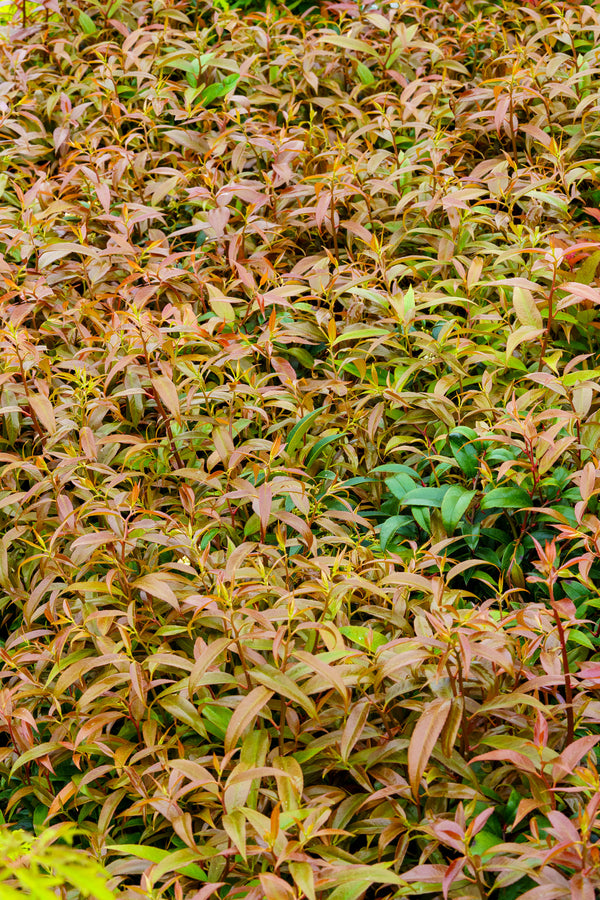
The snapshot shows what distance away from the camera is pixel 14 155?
3045 mm

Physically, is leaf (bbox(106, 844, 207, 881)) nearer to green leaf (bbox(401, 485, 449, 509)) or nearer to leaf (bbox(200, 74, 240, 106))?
green leaf (bbox(401, 485, 449, 509))

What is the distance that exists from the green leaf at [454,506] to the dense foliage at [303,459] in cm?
1

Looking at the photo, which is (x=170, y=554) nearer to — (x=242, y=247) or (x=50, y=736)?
(x=50, y=736)

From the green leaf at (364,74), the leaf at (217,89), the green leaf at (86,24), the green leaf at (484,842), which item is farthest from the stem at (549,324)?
the green leaf at (86,24)

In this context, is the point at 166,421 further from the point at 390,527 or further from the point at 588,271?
the point at 588,271

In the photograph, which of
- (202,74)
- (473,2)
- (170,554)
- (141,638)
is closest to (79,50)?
(202,74)

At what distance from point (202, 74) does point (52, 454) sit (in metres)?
1.90

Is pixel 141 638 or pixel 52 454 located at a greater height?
pixel 52 454

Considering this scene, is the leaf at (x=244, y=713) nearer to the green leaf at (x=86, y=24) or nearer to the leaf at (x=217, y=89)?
the leaf at (x=217, y=89)

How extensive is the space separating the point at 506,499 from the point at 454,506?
0.11m

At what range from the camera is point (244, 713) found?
139 cm

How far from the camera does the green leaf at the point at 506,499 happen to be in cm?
179

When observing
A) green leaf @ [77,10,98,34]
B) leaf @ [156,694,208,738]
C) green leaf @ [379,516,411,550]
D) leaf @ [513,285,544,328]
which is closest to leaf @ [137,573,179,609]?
leaf @ [156,694,208,738]

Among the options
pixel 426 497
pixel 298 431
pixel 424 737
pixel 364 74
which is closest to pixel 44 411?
pixel 298 431
